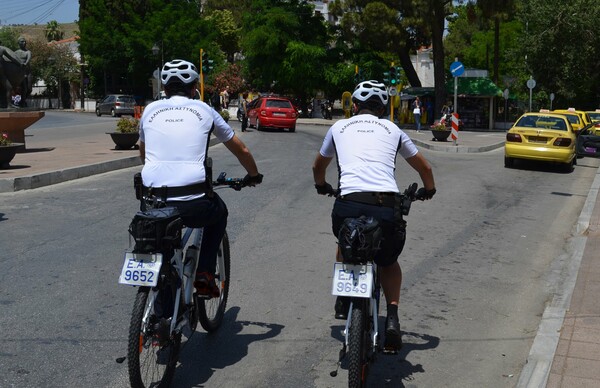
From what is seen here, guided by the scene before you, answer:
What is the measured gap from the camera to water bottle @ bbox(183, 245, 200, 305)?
186 inches

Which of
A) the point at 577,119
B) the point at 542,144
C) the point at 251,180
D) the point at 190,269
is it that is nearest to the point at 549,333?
the point at 251,180

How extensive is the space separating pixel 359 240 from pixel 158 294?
46.0 inches

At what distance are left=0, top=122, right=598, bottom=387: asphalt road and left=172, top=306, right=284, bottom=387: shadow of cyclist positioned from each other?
15 millimetres

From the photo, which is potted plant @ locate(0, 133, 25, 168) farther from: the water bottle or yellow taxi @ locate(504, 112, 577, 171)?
yellow taxi @ locate(504, 112, 577, 171)

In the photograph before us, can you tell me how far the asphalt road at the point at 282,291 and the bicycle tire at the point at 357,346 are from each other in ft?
2.35

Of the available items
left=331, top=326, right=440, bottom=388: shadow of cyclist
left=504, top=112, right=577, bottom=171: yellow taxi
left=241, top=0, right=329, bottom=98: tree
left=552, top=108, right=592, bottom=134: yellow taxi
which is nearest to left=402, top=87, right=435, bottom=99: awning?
left=241, top=0, right=329, bottom=98: tree

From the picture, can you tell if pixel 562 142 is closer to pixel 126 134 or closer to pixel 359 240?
pixel 126 134

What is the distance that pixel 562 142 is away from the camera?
1945cm

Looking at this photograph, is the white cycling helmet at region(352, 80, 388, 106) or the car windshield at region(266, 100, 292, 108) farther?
the car windshield at region(266, 100, 292, 108)

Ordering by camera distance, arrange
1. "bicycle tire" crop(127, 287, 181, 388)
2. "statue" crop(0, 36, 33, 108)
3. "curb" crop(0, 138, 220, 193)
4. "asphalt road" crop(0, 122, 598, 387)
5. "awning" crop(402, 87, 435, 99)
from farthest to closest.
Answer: "awning" crop(402, 87, 435, 99)
"statue" crop(0, 36, 33, 108)
"curb" crop(0, 138, 220, 193)
"asphalt road" crop(0, 122, 598, 387)
"bicycle tire" crop(127, 287, 181, 388)

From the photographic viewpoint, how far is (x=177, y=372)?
16.1ft

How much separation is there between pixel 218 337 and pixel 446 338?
1739mm

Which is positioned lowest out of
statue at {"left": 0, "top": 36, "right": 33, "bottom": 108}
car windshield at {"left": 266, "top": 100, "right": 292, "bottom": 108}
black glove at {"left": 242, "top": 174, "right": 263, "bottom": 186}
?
black glove at {"left": 242, "top": 174, "right": 263, "bottom": 186}

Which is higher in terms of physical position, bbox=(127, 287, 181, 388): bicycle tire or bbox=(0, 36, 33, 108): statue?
bbox=(0, 36, 33, 108): statue
